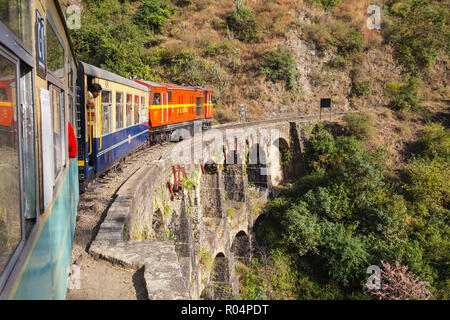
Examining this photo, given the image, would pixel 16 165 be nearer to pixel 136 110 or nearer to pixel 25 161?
pixel 25 161

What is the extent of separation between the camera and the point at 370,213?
48.7 feet

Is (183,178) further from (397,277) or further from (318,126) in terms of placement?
(318,126)

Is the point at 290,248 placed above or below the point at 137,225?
below

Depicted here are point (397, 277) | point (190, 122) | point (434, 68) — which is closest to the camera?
point (397, 277)

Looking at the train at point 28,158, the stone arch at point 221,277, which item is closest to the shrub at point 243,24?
the stone arch at point 221,277

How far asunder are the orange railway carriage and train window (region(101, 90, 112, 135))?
166 inches

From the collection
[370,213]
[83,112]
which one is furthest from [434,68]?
[83,112]

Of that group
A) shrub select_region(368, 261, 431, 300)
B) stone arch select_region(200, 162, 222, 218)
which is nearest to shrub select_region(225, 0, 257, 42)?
stone arch select_region(200, 162, 222, 218)

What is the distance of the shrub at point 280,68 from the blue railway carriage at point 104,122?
2023 cm

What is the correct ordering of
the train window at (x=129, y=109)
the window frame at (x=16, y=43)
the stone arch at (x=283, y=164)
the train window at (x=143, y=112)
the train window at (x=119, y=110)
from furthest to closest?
1. the stone arch at (x=283, y=164)
2. the train window at (x=143, y=112)
3. the train window at (x=129, y=109)
4. the train window at (x=119, y=110)
5. the window frame at (x=16, y=43)

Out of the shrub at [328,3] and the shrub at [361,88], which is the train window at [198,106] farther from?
the shrub at [328,3]

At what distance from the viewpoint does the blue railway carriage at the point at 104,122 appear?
5.73 metres

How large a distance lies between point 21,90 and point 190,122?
14284 mm
